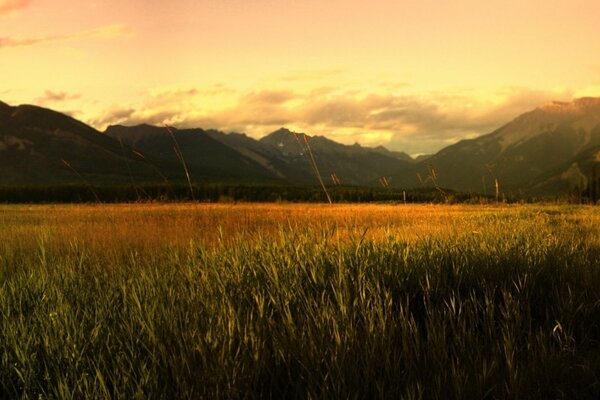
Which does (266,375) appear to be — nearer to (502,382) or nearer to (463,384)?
(463,384)

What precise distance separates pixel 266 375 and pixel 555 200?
119 ft

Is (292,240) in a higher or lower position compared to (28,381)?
higher

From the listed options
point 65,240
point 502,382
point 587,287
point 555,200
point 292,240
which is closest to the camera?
point 502,382

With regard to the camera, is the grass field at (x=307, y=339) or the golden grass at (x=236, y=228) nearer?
the grass field at (x=307, y=339)

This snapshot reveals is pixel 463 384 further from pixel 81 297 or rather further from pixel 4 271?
pixel 4 271

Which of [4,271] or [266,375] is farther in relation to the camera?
[4,271]

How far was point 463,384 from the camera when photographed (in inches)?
118

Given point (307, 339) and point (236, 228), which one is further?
point (236, 228)

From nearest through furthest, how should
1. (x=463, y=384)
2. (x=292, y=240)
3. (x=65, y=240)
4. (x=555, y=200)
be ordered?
(x=463, y=384) < (x=292, y=240) < (x=65, y=240) < (x=555, y=200)

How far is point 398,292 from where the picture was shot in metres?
5.25

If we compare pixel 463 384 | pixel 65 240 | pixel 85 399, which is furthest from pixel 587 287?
pixel 65 240

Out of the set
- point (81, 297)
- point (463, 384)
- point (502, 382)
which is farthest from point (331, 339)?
point (81, 297)

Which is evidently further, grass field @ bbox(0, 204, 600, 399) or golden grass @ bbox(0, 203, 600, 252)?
golden grass @ bbox(0, 203, 600, 252)

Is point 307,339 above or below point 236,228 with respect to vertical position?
below
